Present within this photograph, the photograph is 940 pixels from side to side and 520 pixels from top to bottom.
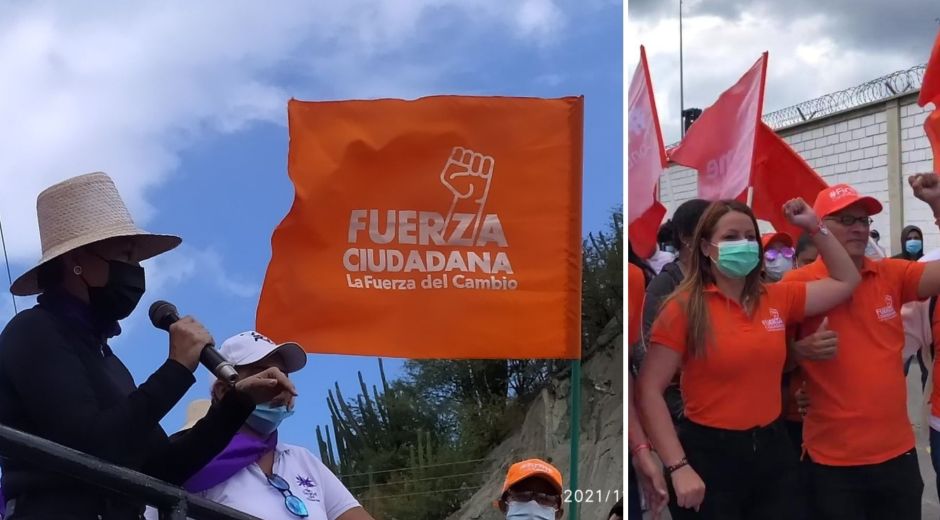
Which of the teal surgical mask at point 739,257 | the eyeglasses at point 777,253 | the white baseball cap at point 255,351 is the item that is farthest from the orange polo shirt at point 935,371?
the white baseball cap at point 255,351

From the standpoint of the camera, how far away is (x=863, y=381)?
304cm

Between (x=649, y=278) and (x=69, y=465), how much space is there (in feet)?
7.19

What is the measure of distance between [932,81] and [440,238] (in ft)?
7.39

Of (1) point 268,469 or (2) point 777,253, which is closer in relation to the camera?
(1) point 268,469

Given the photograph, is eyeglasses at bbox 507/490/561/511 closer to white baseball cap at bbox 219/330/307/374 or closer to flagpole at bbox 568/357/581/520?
white baseball cap at bbox 219/330/307/374

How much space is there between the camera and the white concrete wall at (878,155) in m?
3.18

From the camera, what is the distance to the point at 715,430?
121 inches

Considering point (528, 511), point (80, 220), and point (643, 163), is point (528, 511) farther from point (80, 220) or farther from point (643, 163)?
point (80, 220)

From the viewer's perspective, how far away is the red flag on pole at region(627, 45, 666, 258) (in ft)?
10.9

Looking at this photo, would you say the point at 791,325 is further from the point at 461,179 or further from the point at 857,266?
the point at 461,179

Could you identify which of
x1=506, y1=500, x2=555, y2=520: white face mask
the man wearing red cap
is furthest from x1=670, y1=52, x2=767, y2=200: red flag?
x1=506, y1=500, x2=555, y2=520: white face mask

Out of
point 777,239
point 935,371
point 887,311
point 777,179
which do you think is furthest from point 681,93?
point 935,371

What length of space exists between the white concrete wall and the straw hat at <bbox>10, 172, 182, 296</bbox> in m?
2.07
